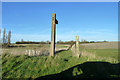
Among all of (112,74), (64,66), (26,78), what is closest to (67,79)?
(64,66)

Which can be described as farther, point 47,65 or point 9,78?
point 47,65

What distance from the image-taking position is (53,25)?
24.5 feet

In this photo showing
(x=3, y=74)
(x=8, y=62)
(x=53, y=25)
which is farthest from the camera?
(x=53, y=25)

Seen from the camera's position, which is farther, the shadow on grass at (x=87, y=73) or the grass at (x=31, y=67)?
the grass at (x=31, y=67)

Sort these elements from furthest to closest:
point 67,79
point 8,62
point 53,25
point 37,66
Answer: point 53,25 → point 8,62 → point 37,66 → point 67,79

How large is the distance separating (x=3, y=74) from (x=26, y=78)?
1.21 meters

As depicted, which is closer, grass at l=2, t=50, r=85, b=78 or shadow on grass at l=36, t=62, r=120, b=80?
shadow on grass at l=36, t=62, r=120, b=80

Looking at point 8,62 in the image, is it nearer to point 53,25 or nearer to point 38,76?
point 38,76

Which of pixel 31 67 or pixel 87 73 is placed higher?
pixel 31 67

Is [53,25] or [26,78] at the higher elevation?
[53,25]

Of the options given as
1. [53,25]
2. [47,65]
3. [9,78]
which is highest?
[53,25]

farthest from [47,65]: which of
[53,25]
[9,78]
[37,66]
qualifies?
[53,25]

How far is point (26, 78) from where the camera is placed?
4.85 m

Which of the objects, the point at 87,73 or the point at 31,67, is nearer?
the point at 87,73
